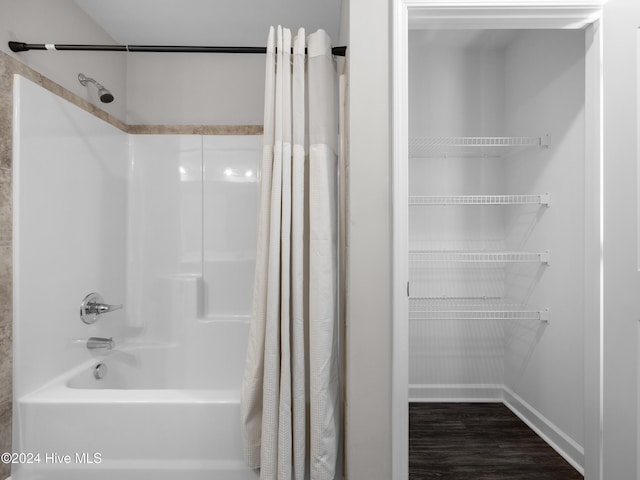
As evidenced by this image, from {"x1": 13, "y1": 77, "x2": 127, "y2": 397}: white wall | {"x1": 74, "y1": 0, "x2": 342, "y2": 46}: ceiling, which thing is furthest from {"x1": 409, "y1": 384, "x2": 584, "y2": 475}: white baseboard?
{"x1": 74, "y1": 0, "x2": 342, "y2": 46}: ceiling

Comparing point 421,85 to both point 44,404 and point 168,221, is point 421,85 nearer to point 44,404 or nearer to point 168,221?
point 168,221

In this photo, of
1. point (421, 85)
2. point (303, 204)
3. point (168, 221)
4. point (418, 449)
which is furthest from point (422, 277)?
point (168, 221)

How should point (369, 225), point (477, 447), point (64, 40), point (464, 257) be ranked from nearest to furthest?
1. point (369, 225)
2. point (64, 40)
3. point (477, 447)
4. point (464, 257)

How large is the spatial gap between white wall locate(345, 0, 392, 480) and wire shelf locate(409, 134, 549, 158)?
1199mm

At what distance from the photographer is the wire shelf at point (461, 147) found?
98.0 inches

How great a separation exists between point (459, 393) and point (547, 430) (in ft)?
2.02

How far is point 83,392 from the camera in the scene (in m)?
1.52

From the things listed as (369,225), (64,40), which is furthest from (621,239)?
(64,40)

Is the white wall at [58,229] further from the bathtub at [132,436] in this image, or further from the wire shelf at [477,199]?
the wire shelf at [477,199]

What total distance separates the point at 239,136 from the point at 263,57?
54cm

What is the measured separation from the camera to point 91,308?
78.2 inches

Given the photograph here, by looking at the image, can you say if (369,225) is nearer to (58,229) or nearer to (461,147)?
(58,229)

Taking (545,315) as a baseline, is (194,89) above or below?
above

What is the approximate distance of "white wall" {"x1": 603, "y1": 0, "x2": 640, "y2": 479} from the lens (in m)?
1.19
